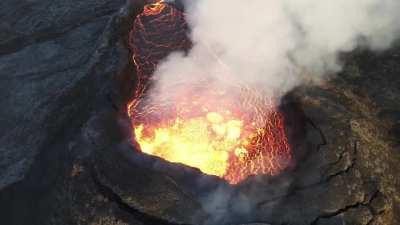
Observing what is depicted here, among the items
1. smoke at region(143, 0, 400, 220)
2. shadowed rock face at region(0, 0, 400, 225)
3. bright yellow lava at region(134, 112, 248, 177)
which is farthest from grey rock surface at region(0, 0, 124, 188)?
smoke at region(143, 0, 400, 220)

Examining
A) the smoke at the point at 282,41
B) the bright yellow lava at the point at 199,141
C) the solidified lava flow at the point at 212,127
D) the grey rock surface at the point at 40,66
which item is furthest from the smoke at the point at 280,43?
the grey rock surface at the point at 40,66

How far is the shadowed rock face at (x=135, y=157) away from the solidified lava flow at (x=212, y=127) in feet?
0.60

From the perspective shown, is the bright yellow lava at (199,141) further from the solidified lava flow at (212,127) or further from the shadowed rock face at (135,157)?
the shadowed rock face at (135,157)

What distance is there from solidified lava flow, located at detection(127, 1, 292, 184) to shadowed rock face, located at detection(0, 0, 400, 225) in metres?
0.18

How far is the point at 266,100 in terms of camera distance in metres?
4.24

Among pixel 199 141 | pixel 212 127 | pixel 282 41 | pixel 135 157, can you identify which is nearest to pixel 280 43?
pixel 282 41

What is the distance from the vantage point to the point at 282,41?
15.2 feet

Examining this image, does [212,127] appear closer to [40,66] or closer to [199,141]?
[199,141]

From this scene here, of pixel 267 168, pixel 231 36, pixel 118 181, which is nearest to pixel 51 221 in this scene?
pixel 118 181

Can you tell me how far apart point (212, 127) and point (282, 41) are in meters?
1.21

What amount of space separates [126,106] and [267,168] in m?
1.45

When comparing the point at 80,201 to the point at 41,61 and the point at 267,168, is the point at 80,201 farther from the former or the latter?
the point at 41,61

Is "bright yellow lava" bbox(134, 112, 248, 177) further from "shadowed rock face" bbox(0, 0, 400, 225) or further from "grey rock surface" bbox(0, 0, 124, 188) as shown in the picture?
"grey rock surface" bbox(0, 0, 124, 188)

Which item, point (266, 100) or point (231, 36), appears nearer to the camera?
point (266, 100)
